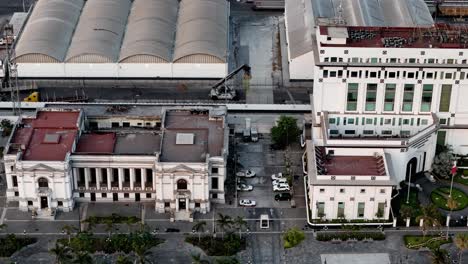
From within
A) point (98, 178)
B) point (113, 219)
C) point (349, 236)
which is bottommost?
point (349, 236)

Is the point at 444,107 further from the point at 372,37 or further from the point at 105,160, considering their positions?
the point at 105,160

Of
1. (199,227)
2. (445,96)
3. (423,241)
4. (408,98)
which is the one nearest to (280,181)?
(199,227)

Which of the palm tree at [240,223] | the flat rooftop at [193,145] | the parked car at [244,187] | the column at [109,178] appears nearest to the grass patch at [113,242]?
the column at [109,178]

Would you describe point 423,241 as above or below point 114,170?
below

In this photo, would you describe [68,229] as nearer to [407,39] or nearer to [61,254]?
[61,254]

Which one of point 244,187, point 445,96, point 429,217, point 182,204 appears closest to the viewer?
point 429,217

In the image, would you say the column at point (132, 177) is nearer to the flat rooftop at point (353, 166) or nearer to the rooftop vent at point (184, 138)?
the rooftop vent at point (184, 138)
